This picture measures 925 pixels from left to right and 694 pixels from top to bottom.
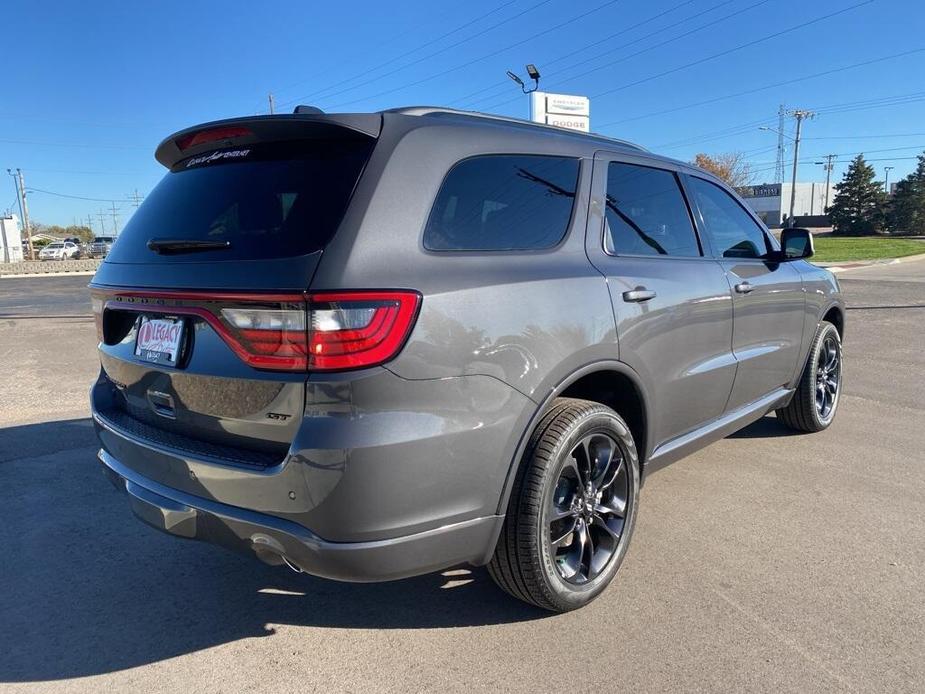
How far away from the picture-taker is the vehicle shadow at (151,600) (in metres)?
2.59

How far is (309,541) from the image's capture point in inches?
81.6

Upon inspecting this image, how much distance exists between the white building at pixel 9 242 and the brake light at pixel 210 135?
68.3 meters

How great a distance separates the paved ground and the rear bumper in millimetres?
489

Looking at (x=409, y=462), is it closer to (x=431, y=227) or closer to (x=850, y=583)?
(x=431, y=227)

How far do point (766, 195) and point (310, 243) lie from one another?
309 ft

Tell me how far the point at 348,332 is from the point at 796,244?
3.55 meters

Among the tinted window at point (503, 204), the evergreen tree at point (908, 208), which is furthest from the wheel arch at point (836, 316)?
the evergreen tree at point (908, 208)

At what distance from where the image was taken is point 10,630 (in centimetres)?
270

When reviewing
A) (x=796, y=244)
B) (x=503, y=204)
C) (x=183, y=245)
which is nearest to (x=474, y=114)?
(x=503, y=204)

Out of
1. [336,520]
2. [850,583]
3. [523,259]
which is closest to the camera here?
[336,520]

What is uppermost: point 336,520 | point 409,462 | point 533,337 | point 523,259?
point 523,259

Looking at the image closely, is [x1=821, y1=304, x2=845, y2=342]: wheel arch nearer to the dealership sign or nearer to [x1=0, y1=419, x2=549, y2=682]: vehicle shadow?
[x1=0, y1=419, x2=549, y2=682]: vehicle shadow

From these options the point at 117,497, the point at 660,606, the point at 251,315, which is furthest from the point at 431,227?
the point at 117,497

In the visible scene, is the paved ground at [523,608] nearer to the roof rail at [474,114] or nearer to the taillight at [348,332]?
the taillight at [348,332]
